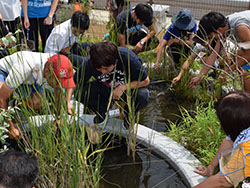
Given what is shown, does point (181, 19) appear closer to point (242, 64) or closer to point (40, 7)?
point (242, 64)

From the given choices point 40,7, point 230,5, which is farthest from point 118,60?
point 230,5

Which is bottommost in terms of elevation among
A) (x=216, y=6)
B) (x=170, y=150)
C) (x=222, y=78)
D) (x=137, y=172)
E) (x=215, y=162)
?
(x=137, y=172)

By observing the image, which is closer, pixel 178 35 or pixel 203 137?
pixel 203 137

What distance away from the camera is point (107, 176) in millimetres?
2723

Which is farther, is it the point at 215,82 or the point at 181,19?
the point at 181,19

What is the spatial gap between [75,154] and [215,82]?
1940 millimetres

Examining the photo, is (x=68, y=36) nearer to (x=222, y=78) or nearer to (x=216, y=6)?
(x=222, y=78)

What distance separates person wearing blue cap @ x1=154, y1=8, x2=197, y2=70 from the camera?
158 inches

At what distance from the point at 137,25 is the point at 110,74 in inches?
59.1

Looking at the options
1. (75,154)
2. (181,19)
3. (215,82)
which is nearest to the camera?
(75,154)

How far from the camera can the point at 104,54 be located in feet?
8.88

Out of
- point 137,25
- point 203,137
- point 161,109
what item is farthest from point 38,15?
point 203,137

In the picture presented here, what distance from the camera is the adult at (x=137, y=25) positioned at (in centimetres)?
411

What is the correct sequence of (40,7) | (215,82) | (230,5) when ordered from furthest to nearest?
1. (230,5)
2. (40,7)
3. (215,82)
